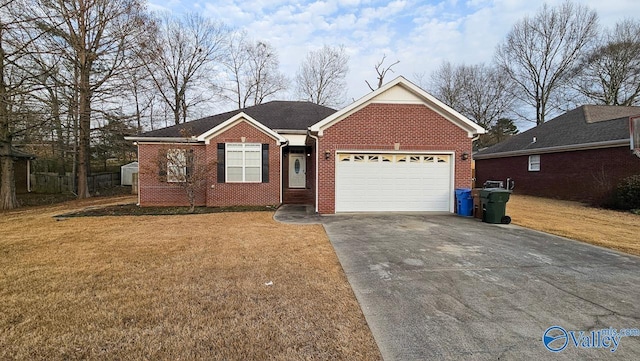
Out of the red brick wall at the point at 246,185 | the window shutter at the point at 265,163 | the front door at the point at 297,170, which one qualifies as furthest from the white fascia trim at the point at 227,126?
the front door at the point at 297,170

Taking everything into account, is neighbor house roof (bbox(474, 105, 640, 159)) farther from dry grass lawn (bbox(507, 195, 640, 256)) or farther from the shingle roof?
the shingle roof

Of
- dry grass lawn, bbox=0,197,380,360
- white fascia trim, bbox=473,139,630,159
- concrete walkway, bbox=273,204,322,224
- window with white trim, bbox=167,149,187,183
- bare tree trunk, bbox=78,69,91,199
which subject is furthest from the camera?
bare tree trunk, bbox=78,69,91,199

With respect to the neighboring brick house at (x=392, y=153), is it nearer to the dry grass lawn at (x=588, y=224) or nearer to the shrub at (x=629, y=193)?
the dry grass lawn at (x=588, y=224)

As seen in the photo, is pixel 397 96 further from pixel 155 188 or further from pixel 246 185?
pixel 155 188

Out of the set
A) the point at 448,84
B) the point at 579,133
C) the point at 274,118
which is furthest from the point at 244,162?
the point at 448,84

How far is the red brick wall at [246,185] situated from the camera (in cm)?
1223

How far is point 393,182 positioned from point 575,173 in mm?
11980

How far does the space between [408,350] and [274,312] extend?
147 centimetres

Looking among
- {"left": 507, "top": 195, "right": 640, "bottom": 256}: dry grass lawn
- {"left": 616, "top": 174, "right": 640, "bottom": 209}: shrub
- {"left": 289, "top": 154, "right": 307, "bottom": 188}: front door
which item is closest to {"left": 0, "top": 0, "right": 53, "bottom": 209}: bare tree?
{"left": 289, "top": 154, "right": 307, "bottom": 188}: front door

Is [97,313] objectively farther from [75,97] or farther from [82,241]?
[75,97]

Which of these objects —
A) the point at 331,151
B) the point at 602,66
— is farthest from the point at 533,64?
the point at 331,151

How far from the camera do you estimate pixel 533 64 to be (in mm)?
29562

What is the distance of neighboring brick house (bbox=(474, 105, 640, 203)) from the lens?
13430mm

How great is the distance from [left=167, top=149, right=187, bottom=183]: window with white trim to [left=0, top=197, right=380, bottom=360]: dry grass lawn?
15.1ft
